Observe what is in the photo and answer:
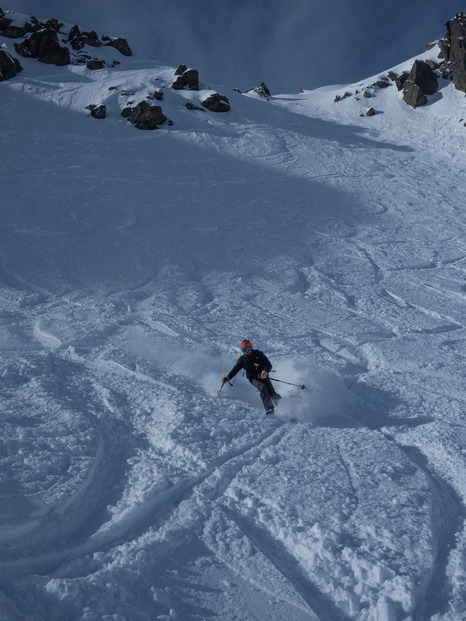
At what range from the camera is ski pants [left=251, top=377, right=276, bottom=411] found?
7512 mm

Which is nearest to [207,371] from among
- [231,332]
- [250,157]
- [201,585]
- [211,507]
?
[231,332]

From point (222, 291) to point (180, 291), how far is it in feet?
3.96

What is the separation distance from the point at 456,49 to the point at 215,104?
2274 cm

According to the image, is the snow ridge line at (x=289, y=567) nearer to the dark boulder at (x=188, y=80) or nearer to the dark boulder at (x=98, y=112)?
the dark boulder at (x=98, y=112)

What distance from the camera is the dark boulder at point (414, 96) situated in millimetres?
34719

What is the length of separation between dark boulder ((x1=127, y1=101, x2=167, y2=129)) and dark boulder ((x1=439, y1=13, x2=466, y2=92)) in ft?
81.8

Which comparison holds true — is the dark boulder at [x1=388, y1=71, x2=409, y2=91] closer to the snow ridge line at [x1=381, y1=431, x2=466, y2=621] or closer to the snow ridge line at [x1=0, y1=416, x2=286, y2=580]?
the snow ridge line at [x1=381, y1=431, x2=466, y2=621]

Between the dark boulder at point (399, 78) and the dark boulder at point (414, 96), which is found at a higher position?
the dark boulder at point (399, 78)

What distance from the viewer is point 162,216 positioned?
17750 millimetres

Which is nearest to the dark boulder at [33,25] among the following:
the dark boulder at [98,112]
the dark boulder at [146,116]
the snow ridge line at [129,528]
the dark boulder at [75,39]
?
the dark boulder at [75,39]

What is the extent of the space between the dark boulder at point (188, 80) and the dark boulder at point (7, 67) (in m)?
11.1

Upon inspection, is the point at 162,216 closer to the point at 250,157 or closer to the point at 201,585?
the point at 250,157

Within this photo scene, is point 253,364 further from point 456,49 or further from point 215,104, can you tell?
point 456,49

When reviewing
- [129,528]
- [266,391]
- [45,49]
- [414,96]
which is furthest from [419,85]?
[129,528]
